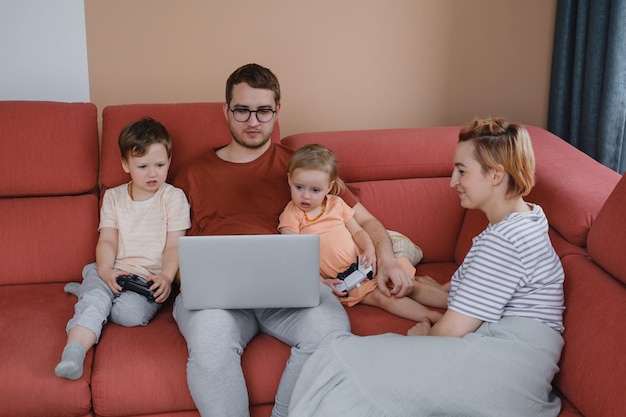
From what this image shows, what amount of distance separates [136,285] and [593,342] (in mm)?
1280

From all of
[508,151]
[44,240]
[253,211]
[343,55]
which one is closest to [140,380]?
[253,211]

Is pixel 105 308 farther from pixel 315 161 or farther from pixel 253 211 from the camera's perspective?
pixel 315 161

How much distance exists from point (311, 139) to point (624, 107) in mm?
1127

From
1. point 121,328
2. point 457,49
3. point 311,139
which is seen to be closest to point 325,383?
point 121,328

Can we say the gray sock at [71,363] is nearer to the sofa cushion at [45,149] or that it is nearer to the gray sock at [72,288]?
the gray sock at [72,288]

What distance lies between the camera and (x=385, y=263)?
2283mm

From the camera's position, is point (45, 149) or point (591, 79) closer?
point (45, 149)

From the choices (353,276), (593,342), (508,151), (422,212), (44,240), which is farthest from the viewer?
(422,212)

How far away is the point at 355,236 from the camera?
239 cm

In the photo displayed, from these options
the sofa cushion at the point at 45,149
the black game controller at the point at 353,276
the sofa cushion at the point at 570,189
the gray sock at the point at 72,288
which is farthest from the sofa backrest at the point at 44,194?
the sofa cushion at the point at 570,189

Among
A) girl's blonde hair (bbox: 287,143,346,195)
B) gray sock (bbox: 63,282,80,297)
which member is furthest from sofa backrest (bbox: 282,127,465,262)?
gray sock (bbox: 63,282,80,297)

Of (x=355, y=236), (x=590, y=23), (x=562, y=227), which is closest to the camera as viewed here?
(x=562, y=227)

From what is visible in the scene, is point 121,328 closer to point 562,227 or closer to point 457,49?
point 562,227

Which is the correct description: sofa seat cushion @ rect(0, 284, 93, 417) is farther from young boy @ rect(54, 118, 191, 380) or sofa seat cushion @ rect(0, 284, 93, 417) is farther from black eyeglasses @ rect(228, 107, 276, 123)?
black eyeglasses @ rect(228, 107, 276, 123)
